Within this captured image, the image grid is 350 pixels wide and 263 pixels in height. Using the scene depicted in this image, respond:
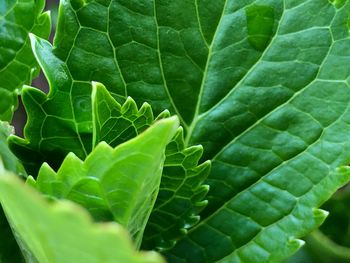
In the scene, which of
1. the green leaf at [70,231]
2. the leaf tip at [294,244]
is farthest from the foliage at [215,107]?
the green leaf at [70,231]

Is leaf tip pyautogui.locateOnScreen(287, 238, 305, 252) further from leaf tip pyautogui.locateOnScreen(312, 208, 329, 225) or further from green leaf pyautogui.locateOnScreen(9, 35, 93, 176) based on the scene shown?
green leaf pyautogui.locateOnScreen(9, 35, 93, 176)

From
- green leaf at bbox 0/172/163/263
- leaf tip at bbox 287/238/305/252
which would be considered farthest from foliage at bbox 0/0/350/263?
green leaf at bbox 0/172/163/263

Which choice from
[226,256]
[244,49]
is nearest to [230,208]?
[226,256]

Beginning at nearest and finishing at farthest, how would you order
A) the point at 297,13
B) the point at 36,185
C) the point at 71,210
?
the point at 71,210 < the point at 36,185 < the point at 297,13

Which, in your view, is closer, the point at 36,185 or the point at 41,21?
the point at 36,185

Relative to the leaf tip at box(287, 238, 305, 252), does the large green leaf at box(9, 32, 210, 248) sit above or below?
above

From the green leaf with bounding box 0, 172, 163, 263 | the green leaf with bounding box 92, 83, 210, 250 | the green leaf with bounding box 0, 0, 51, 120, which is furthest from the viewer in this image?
the green leaf with bounding box 0, 0, 51, 120

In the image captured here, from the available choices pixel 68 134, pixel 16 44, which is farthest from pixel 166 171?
pixel 16 44

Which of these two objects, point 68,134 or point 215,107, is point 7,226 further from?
point 215,107

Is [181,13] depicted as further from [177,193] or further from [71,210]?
[71,210]
